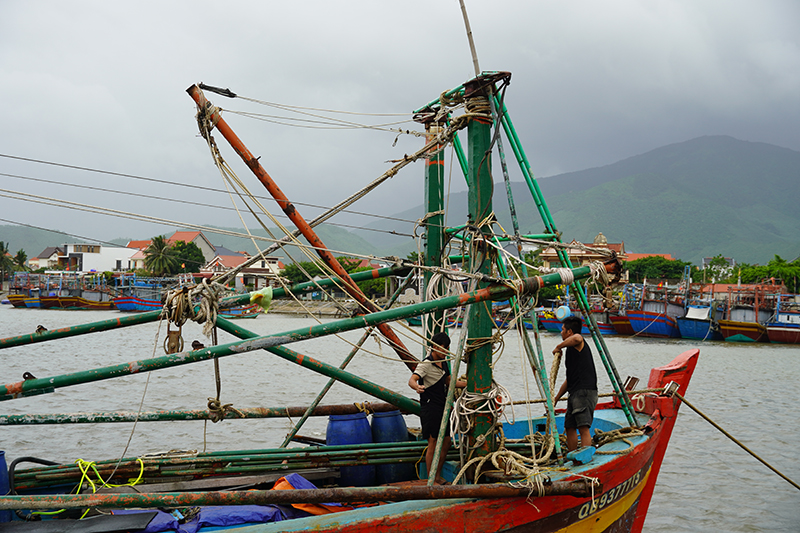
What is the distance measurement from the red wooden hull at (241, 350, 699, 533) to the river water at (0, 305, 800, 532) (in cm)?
119

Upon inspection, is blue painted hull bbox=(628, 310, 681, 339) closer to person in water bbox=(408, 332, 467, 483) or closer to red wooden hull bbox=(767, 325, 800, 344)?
red wooden hull bbox=(767, 325, 800, 344)

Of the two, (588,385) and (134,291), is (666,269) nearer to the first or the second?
(134,291)

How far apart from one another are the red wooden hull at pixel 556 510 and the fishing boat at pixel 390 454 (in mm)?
16

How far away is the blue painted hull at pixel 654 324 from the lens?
142ft

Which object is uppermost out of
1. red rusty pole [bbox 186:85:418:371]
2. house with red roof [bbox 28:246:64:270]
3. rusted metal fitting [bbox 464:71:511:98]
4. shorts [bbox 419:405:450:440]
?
house with red roof [bbox 28:246:64:270]

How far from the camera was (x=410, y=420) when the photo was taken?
1477 cm

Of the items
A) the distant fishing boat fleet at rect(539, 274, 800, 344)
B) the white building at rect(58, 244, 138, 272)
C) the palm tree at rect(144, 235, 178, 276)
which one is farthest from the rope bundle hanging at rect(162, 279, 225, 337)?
the white building at rect(58, 244, 138, 272)

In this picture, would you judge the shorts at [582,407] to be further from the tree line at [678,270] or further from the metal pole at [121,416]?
the tree line at [678,270]

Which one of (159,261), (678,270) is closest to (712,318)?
(678,270)

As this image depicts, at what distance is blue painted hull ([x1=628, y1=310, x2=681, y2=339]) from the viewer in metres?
43.4

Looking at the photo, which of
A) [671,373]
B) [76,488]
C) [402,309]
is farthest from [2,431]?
[671,373]

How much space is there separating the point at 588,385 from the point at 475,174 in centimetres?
298

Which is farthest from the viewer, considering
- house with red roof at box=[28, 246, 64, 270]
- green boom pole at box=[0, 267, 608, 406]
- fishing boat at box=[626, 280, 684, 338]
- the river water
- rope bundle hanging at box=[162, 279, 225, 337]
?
house with red roof at box=[28, 246, 64, 270]

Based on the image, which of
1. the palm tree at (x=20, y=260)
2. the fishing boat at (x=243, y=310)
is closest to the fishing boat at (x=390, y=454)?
the fishing boat at (x=243, y=310)
